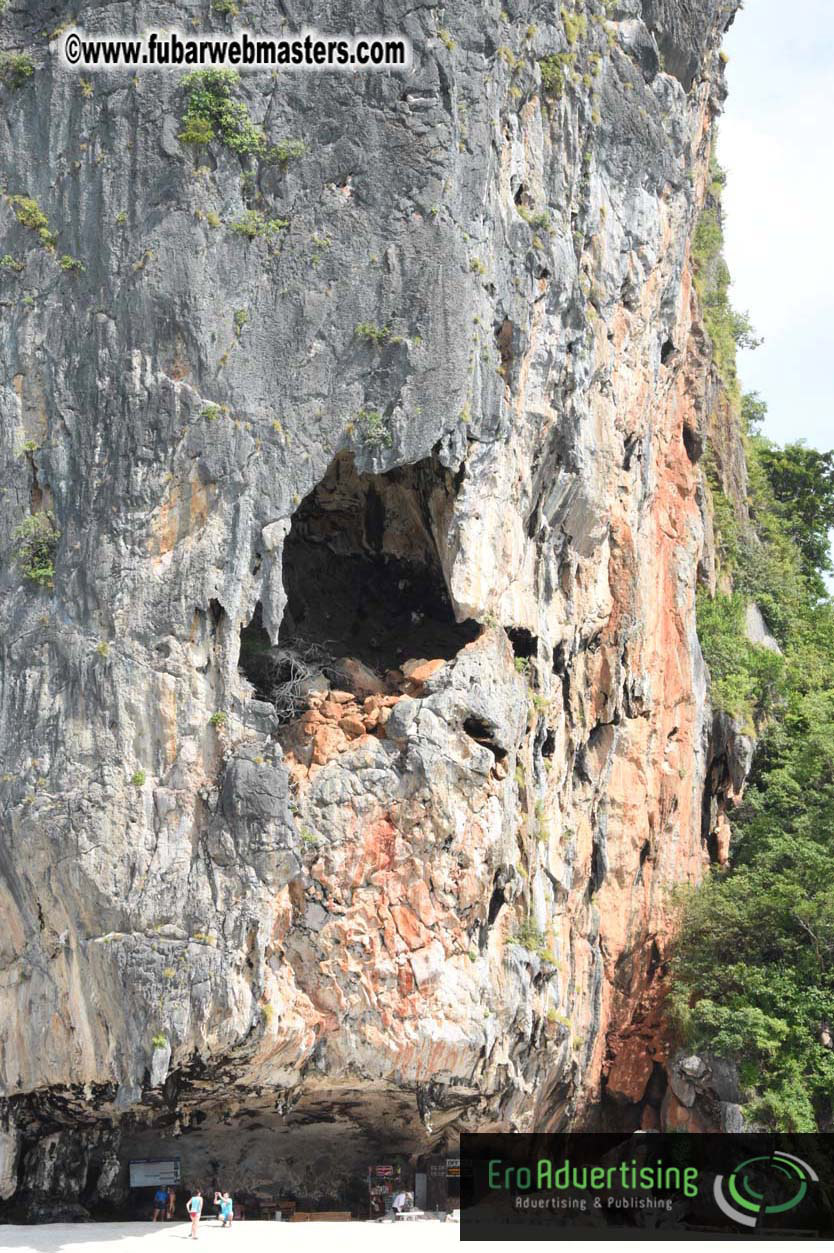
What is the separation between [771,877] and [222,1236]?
1145 centimetres

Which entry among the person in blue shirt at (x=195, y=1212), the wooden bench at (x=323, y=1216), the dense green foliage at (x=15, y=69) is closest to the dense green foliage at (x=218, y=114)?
the dense green foliage at (x=15, y=69)

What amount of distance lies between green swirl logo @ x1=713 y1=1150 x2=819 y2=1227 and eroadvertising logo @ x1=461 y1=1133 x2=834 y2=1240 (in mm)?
15

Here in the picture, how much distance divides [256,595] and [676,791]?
35.6 ft

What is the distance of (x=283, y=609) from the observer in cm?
2419

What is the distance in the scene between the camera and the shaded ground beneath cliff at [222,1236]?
2183 cm

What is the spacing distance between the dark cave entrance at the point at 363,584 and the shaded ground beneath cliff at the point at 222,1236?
6.86 m

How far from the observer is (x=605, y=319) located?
2880 cm

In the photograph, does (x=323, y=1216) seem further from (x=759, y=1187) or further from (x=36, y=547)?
(x=36, y=547)

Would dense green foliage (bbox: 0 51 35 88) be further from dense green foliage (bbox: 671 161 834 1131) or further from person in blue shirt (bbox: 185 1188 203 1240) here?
dense green foliage (bbox: 671 161 834 1131)

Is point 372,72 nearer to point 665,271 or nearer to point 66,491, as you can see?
point 66,491

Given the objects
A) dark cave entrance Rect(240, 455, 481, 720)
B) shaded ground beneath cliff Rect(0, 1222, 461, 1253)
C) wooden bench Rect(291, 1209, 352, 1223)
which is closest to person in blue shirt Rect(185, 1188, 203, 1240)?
shaded ground beneath cliff Rect(0, 1222, 461, 1253)

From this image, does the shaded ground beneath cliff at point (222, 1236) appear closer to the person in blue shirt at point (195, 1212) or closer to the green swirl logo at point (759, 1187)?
the person in blue shirt at point (195, 1212)

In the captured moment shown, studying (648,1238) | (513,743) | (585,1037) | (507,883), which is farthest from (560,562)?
(648,1238)

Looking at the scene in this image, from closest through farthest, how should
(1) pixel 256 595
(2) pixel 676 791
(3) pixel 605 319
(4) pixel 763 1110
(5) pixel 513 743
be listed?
(1) pixel 256 595 → (5) pixel 513 743 → (4) pixel 763 1110 → (3) pixel 605 319 → (2) pixel 676 791
